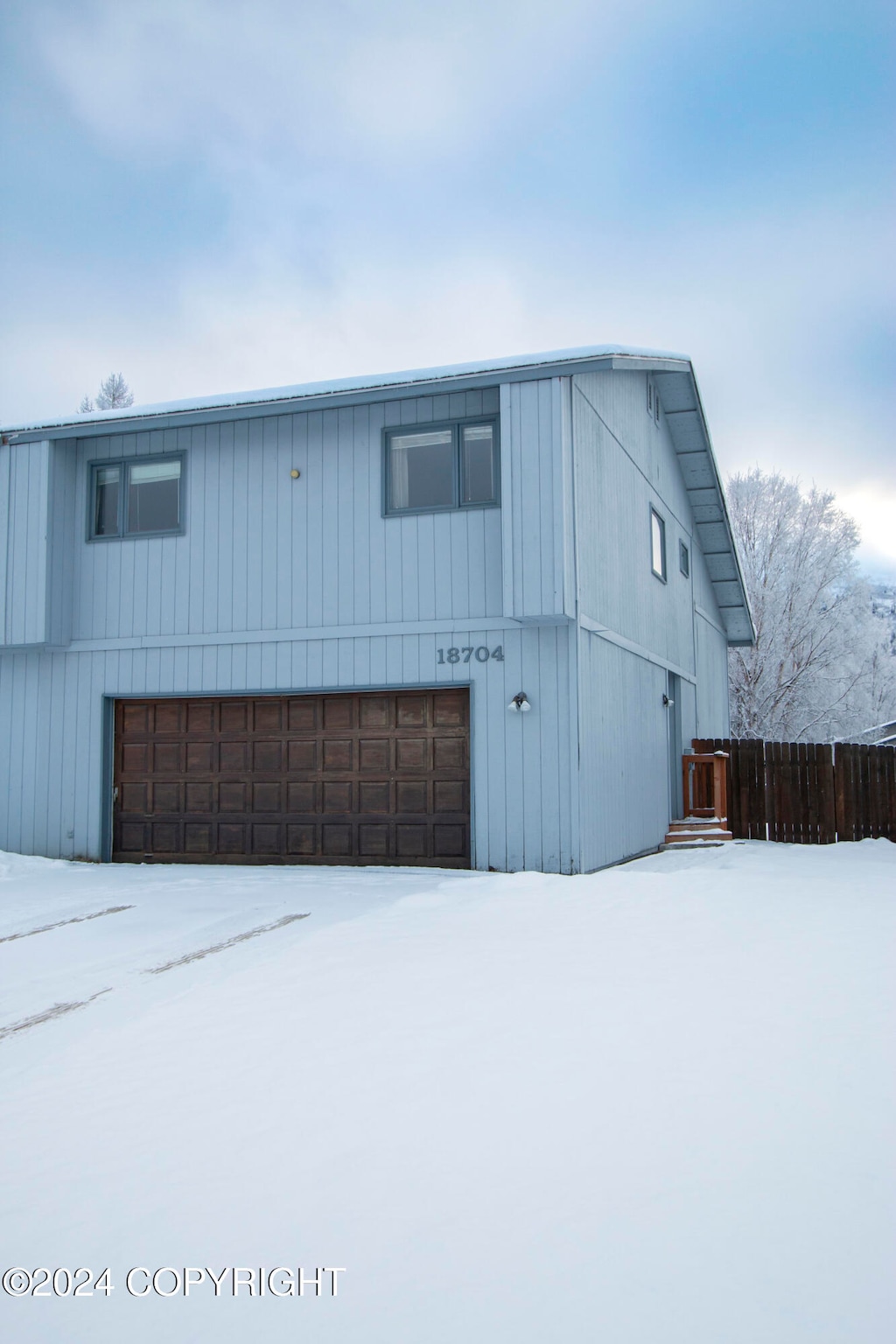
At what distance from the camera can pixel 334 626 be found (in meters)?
10.7

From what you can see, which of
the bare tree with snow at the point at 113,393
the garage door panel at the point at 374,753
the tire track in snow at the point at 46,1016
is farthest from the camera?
the bare tree with snow at the point at 113,393

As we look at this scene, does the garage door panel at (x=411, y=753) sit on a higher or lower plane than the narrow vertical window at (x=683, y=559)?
lower

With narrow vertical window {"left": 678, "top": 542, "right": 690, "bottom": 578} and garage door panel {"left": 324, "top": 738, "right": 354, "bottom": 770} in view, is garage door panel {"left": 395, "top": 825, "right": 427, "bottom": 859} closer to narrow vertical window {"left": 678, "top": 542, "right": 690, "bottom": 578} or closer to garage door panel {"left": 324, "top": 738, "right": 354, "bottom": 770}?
garage door panel {"left": 324, "top": 738, "right": 354, "bottom": 770}

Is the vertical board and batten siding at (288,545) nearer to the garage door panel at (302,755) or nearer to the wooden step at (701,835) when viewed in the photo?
the garage door panel at (302,755)

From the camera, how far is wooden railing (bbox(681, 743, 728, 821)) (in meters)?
13.8

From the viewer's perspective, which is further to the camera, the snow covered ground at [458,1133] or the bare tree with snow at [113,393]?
the bare tree with snow at [113,393]

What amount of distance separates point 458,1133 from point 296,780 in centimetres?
786

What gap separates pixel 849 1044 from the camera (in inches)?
164

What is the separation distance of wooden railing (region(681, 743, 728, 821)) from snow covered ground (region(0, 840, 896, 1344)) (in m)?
7.23

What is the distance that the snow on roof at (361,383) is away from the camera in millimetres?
9750

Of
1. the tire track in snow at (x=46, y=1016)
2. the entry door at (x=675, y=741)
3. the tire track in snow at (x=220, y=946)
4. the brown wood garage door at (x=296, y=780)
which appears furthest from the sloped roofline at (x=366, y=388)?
the tire track in snow at (x=46, y=1016)

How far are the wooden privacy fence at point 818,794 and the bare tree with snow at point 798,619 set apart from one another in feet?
48.4

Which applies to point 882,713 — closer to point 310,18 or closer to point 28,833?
point 310,18

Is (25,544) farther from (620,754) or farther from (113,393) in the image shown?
(113,393)
